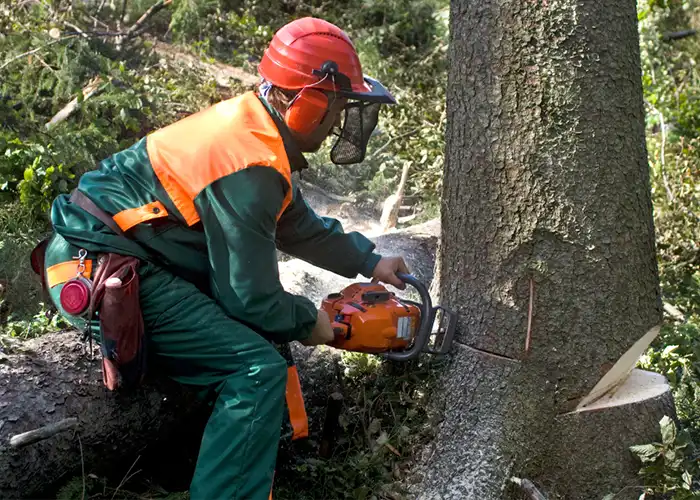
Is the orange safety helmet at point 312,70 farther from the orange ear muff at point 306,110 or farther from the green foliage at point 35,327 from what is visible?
the green foliage at point 35,327

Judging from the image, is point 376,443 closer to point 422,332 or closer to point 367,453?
point 367,453

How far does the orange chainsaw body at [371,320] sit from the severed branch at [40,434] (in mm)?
1033

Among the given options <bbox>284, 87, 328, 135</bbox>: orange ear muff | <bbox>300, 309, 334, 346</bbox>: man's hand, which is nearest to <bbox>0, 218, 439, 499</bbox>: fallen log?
<bbox>300, 309, 334, 346</bbox>: man's hand

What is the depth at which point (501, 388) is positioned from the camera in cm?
293

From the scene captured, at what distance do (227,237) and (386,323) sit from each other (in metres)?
0.80

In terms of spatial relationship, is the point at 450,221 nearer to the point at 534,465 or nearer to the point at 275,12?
the point at 534,465

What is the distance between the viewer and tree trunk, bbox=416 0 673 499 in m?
2.73

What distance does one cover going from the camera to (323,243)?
328 centimetres

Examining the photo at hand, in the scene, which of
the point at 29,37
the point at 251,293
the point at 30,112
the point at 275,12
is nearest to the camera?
A: the point at 251,293

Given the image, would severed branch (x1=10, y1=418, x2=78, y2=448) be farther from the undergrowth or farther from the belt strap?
the belt strap

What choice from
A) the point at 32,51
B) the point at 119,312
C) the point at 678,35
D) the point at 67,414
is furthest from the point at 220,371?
the point at 678,35

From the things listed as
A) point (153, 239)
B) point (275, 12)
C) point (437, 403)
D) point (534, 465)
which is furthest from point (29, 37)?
point (534, 465)

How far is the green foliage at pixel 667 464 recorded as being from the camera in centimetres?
281

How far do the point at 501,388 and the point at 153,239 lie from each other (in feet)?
4.71
